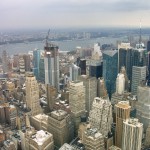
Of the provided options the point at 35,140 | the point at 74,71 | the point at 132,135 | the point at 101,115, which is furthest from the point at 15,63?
the point at 132,135

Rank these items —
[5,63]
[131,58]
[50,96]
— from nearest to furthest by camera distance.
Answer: [50,96], [131,58], [5,63]

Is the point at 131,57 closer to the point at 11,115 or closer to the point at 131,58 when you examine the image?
the point at 131,58

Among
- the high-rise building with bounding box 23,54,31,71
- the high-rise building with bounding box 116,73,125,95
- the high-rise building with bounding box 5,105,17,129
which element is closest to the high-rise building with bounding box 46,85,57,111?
the high-rise building with bounding box 5,105,17,129

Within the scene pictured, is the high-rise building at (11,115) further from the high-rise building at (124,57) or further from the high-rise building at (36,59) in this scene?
the high-rise building at (124,57)

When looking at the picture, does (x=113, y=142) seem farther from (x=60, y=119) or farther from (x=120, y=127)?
(x=60, y=119)

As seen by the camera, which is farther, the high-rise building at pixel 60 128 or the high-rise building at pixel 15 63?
the high-rise building at pixel 15 63

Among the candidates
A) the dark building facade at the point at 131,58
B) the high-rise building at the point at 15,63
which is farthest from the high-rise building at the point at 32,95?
the dark building facade at the point at 131,58

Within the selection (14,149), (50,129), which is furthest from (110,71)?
(14,149)
